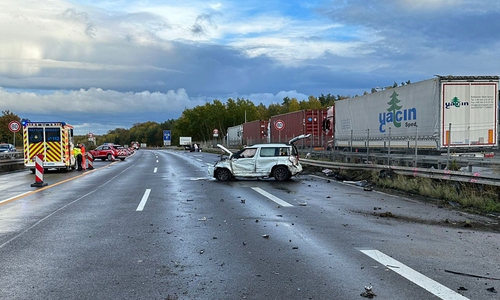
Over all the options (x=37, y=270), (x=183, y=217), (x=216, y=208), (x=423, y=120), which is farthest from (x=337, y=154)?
(x=37, y=270)

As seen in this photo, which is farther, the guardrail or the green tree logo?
the green tree logo

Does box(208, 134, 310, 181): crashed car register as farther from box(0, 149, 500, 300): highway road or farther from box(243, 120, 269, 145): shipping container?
box(243, 120, 269, 145): shipping container

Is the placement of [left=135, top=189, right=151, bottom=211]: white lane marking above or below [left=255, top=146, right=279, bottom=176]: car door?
below

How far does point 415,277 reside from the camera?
548 cm

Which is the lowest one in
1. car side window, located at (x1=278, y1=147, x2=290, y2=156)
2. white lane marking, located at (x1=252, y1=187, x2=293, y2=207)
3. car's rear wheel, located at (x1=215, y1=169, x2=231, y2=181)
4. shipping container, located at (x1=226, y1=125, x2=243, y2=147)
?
white lane marking, located at (x1=252, y1=187, x2=293, y2=207)

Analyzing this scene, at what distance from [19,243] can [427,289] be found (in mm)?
6173

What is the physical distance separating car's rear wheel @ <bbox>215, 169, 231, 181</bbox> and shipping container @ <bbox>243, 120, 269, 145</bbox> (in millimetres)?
23147

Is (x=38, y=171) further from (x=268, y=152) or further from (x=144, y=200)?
(x=268, y=152)

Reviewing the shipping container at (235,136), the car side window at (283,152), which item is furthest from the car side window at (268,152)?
the shipping container at (235,136)

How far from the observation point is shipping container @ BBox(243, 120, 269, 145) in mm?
44578

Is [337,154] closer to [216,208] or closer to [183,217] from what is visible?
[216,208]

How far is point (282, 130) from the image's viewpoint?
3822cm

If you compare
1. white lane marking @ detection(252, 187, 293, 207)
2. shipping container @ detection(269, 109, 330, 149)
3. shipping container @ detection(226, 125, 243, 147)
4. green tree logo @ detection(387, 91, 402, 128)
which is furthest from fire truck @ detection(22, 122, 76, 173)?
shipping container @ detection(226, 125, 243, 147)

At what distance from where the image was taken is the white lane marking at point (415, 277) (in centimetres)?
489
